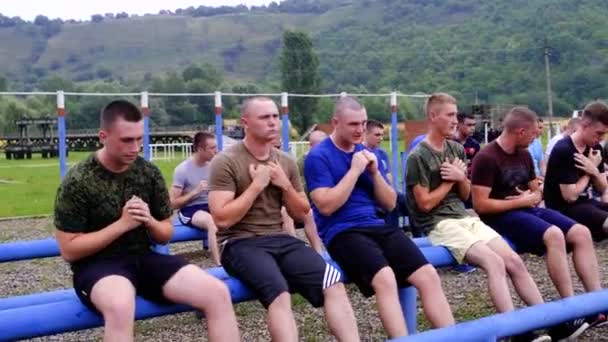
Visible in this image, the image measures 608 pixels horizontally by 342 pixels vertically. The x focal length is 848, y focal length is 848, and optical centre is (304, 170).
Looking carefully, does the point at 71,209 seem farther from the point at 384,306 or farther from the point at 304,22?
the point at 304,22

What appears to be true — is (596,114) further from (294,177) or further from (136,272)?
(136,272)

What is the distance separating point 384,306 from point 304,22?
138 metres

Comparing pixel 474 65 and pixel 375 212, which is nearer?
pixel 375 212

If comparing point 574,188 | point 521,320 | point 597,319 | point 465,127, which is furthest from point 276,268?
point 465,127

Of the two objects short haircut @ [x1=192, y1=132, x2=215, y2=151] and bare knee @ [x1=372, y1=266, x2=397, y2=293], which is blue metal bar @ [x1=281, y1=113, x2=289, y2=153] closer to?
short haircut @ [x1=192, y1=132, x2=215, y2=151]

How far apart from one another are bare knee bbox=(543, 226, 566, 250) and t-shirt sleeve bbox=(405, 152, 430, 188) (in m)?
0.79

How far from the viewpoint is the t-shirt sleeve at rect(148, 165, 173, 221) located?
13.1 ft

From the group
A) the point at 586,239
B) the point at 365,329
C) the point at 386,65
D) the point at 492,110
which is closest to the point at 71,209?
the point at 365,329

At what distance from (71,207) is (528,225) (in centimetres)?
282

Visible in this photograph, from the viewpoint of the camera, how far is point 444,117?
16.7 ft

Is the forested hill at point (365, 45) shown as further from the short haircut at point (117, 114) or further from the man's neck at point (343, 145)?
the short haircut at point (117, 114)

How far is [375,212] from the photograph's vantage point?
483 cm

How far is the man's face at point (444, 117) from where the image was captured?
5.10m

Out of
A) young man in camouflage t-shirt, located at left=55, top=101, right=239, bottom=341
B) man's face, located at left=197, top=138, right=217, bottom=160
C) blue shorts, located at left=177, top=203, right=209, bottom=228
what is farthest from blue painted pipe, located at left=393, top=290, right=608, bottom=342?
man's face, located at left=197, top=138, right=217, bottom=160
